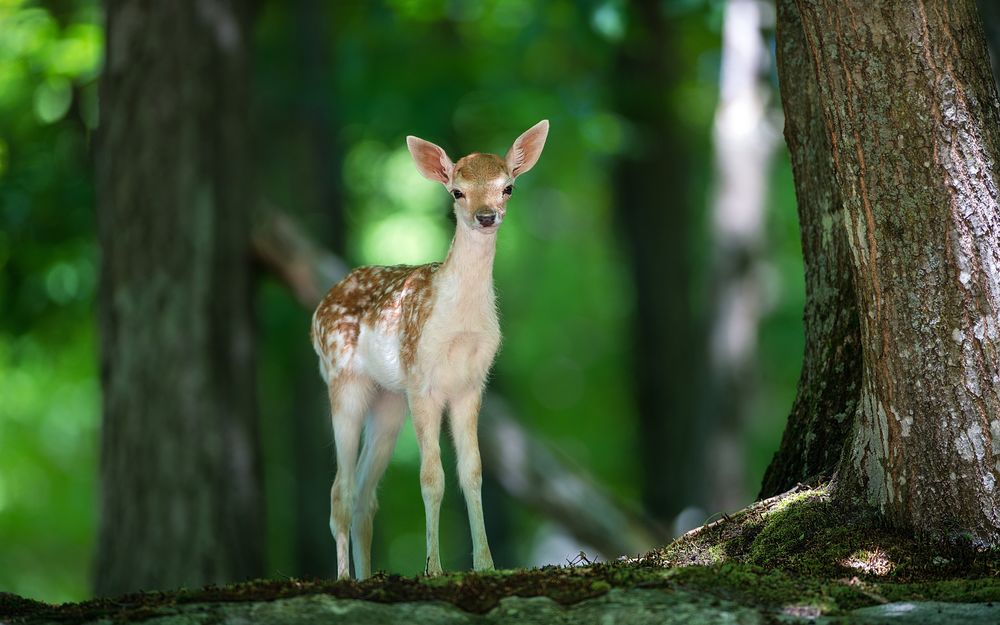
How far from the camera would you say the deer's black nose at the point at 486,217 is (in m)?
5.96

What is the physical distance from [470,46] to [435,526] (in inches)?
417

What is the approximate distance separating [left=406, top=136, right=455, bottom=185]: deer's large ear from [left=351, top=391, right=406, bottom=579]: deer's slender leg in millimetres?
1262

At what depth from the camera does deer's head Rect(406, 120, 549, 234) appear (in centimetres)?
607

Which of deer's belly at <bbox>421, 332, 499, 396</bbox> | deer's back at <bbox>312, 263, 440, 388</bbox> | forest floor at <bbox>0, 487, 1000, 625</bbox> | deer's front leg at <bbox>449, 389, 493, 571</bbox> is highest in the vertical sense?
deer's back at <bbox>312, 263, 440, 388</bbox>

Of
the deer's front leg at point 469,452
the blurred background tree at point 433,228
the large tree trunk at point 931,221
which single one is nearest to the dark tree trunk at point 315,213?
the blurred background tree at point 433,228

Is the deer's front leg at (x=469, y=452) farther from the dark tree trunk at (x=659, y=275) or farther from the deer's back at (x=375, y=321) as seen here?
the dark tree trunk at (x=659, y=275)

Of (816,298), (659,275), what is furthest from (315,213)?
(816,298)

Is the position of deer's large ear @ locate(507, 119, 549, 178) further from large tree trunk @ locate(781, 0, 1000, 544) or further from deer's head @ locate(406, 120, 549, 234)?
large tree trunk @ locate(781, 0, 1000, 544)

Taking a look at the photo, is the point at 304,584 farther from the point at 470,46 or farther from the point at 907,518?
the point at 470,46

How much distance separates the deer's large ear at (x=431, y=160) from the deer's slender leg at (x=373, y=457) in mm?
1262

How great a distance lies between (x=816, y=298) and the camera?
21.1 feet

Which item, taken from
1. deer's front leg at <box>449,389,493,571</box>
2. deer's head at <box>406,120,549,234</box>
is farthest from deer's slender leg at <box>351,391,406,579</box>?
deer's head at <box>406,120,549,234</box>

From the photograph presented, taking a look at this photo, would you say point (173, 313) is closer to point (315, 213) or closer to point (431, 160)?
point (431, 160)

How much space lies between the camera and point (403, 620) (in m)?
4.43
